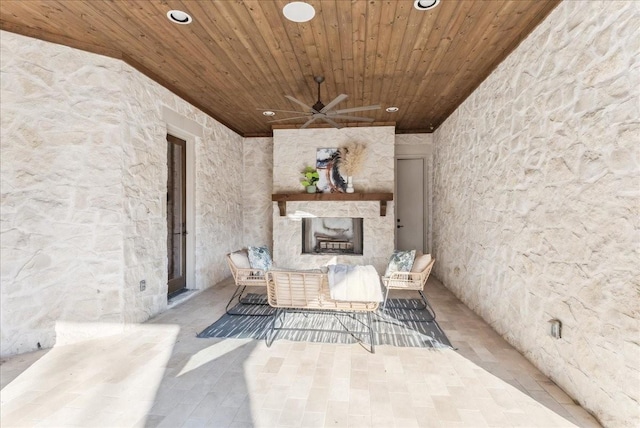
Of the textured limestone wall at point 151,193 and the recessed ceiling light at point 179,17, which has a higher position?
the recessed ceiling light at point 179,17

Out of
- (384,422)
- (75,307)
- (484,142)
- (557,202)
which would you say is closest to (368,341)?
(384,422)

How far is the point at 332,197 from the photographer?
555 cm

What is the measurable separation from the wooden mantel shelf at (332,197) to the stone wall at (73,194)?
2.40m

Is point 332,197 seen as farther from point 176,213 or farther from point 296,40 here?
point 296,40

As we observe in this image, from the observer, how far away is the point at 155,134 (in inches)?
143

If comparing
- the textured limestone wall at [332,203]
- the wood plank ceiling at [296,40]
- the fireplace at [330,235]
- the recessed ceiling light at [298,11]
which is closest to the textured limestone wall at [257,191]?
the textured limestone wall at [332,203]

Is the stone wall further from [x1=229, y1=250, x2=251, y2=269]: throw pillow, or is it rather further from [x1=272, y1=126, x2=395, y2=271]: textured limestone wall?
[x1=272, y1=126, x2=395, y2=271]: textured limestone wall

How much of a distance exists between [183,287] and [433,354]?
3675mm

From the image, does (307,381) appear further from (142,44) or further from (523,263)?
(142,44)

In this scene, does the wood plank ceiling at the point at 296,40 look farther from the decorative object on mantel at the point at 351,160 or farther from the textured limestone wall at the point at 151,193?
the decorative object on mantel at the point at 351,160

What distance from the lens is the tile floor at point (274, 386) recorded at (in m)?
1.87

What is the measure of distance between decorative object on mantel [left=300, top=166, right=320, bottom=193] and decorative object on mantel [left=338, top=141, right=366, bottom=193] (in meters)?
0.51

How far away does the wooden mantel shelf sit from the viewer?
544 cm

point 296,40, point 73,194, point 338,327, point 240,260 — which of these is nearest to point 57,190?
point 73,194
